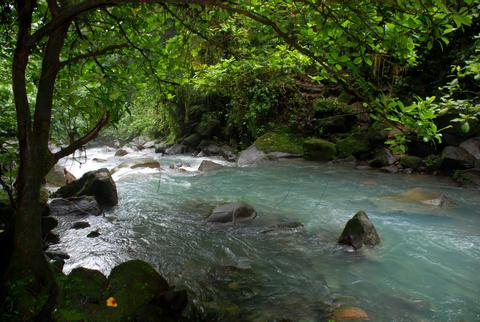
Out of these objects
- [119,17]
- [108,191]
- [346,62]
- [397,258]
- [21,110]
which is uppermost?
[119,17]

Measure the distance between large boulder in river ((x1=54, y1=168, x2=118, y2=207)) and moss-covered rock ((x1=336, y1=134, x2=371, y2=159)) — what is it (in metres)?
7.74

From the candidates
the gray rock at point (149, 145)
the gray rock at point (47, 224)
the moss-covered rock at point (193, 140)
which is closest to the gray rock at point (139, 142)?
the gray rock at point (149, 145)

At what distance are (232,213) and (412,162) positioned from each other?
6846 mm

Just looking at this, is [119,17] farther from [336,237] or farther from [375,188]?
[375,188]

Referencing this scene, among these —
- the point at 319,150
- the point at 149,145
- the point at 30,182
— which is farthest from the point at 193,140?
the point at 30,182

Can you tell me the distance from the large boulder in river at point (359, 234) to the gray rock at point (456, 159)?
5949 millimetres

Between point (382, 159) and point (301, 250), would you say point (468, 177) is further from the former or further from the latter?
point (301, 250)

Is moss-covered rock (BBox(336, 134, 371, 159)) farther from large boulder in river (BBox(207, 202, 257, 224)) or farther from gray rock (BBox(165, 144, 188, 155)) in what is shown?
gray rock (BBox(165, 144, 188, 155))

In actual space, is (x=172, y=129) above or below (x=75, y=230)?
above

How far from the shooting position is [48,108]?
271cm

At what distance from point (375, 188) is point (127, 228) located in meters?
5.98

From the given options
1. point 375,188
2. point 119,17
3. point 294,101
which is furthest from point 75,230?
point 294,101

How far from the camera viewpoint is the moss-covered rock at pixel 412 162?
11289mm

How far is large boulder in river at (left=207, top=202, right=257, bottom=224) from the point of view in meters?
6.97
